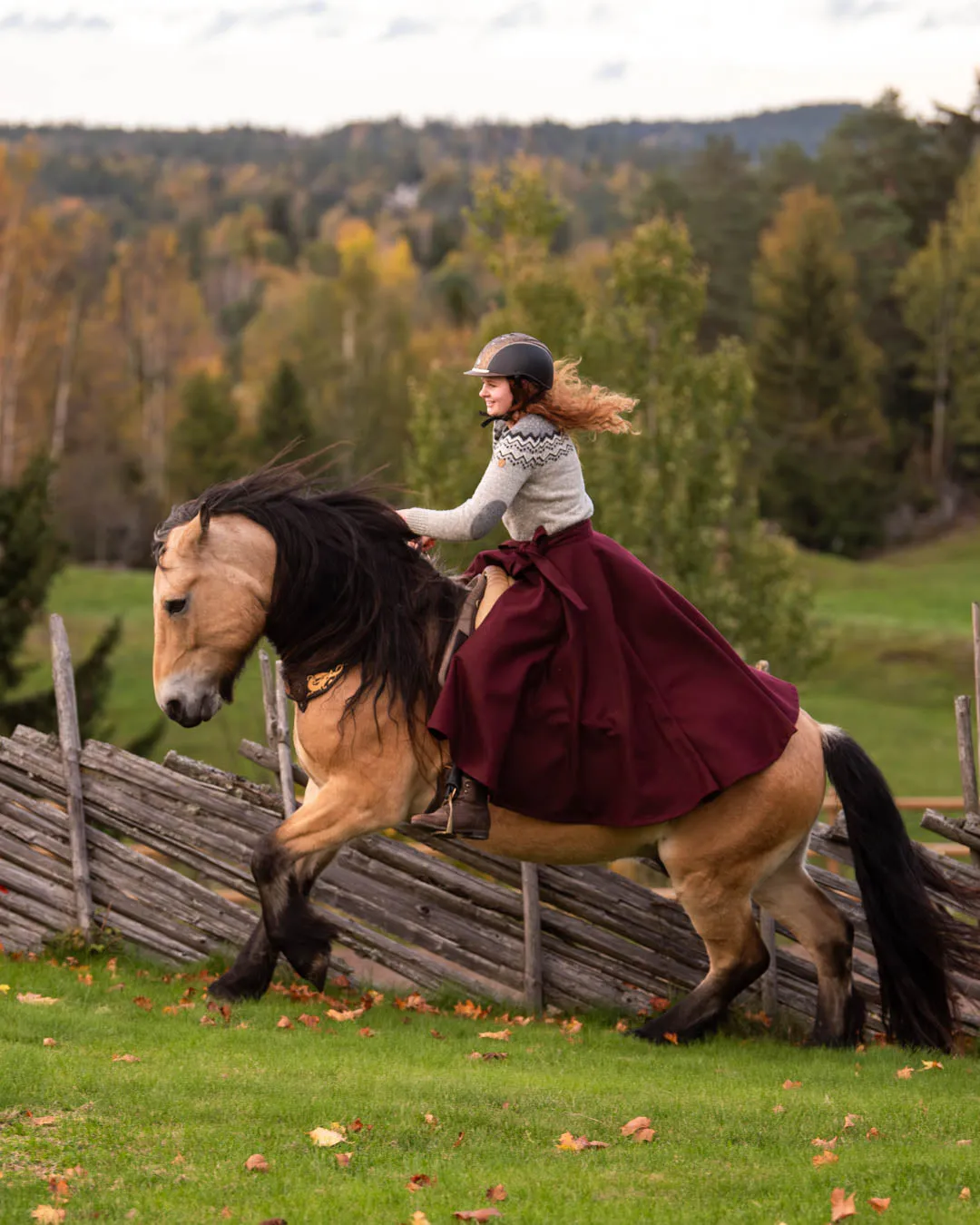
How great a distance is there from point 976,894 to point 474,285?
260ft

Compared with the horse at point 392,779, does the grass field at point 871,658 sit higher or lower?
lower

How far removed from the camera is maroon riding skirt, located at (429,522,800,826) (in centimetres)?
629

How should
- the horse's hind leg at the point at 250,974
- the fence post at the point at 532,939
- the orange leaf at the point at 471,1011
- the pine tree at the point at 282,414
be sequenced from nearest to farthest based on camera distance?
the horse's hind leg at the point at 250,974, the orange leaf at the point at 471,1011, the fence post at the point at 532,939, the pine tree at the point at 282,414

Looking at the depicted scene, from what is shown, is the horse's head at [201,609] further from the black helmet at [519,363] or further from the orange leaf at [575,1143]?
the orange leaf at [575,1143]

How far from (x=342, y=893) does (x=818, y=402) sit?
46.5m

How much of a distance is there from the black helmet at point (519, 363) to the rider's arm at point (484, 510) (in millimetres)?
363

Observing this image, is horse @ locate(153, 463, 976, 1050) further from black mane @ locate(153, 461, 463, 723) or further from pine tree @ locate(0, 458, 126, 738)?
pine tree @ locate(0, 458, 126, 738)

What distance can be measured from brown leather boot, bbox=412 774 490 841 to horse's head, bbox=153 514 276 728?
1.04m

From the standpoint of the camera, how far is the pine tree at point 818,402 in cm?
5078

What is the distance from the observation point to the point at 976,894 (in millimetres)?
7168

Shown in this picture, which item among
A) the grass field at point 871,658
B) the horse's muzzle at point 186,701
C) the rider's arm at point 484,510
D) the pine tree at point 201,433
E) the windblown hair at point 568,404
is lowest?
the grass field at point 871,658

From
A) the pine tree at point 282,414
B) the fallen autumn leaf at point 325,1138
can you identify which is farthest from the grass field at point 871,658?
the fallen autumn leaf at point 325,1138

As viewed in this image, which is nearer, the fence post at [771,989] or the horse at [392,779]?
the horse at [392,779]

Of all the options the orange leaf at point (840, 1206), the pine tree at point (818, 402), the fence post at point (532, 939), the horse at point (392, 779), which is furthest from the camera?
the pine tree at point (818, 402)
